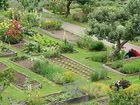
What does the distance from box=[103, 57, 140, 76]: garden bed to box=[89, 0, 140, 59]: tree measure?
3.43 feet

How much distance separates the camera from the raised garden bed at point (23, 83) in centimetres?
2794

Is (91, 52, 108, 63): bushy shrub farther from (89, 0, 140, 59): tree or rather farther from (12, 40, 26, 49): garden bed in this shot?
(12, 40, 26, 49): garden bed

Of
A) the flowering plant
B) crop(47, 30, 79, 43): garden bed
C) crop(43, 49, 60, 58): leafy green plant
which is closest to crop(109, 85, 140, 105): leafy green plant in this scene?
crop(43, 49, 60, 58): leafy green plant

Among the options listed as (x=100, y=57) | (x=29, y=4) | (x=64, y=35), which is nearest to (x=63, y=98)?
(x=100, y=57)

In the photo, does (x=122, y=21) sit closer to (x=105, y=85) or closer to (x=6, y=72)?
(x=105, y=85)

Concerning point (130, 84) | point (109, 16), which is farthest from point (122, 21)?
point (130, 84)

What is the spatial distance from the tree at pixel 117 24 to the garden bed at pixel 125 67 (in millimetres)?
1045

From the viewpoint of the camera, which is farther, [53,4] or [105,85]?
[53,4]

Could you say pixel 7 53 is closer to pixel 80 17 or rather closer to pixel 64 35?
pixel 64 35

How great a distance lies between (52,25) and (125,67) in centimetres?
1034

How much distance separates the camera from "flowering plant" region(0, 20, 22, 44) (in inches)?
1387

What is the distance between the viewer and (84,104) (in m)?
25.9

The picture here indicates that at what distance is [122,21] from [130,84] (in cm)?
559

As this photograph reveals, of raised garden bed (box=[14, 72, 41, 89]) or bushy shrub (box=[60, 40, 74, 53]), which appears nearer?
raised garden bed (box=[14, 72, 41, 89])
